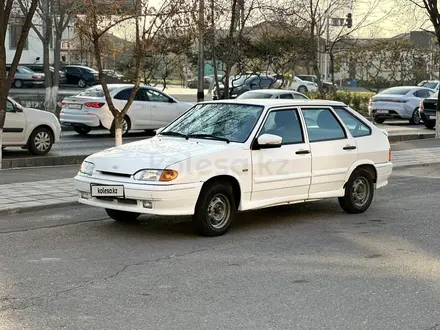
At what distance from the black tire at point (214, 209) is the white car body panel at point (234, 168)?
0.12m

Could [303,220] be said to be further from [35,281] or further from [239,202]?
[35,281]

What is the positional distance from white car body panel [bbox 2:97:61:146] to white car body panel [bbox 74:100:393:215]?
23.0 feet

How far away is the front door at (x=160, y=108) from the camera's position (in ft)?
72.3

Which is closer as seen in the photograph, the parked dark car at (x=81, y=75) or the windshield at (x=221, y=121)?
the windshield at (x=221, y=121)

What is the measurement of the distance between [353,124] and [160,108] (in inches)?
493

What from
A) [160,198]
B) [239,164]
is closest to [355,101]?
[239,164]

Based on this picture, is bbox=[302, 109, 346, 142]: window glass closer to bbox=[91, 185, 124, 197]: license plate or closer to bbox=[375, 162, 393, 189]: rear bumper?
bbox=[375, 162, 393, 189]: rear bumper

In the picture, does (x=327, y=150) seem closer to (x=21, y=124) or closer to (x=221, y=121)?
(x=221, y=121)

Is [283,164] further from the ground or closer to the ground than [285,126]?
closer to the ground

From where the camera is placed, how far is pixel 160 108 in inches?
873

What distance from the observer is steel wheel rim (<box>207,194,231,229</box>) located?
Answer: 836 centimetres

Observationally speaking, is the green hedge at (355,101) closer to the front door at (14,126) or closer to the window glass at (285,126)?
the front door at (14,126)

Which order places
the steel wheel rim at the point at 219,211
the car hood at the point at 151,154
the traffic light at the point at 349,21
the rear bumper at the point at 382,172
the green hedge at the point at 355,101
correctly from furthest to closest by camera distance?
the green hedge at the point at 355,101 → the traffic light at the point at 349,21 → the rear bumper at the point at 382,172 → the steel wheel rim at the point at 219,211 → the car hood at the point at 151,154

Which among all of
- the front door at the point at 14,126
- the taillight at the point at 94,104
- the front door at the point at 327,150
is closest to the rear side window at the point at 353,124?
the front door at the point at 327,150
